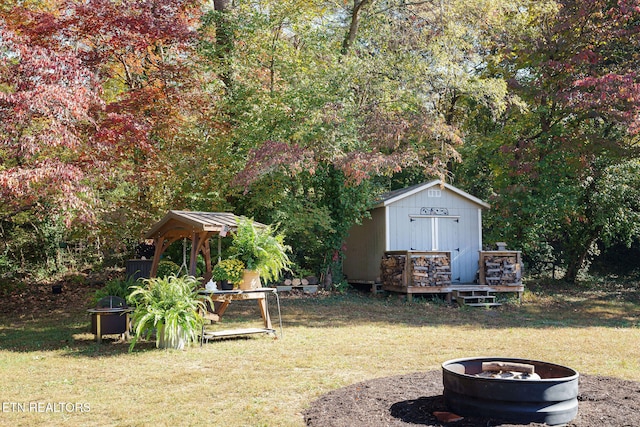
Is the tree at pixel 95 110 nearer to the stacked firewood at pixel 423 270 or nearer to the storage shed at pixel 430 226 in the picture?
the storage shed at pixel 430 226

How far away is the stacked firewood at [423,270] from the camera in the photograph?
42.2 feet

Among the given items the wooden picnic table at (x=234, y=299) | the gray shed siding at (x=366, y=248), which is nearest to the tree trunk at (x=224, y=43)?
the gray shed siding at (x=366, y=248)


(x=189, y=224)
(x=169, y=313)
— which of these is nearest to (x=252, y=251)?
(x=189, y=224)

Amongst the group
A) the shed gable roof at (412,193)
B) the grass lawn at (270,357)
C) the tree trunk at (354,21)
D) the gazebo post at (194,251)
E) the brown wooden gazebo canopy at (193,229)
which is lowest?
the grass lawn at (270,357)

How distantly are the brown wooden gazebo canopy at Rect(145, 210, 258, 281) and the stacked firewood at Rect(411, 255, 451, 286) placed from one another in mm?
5120

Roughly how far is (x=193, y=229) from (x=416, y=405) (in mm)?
4635

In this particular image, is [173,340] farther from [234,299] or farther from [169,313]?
[234,299]

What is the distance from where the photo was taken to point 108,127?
1053 centimetres

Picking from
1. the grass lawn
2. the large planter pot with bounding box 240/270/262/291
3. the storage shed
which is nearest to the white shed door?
the storage shed

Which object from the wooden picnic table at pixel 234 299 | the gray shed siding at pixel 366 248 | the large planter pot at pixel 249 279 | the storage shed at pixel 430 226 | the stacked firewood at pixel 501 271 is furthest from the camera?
the gray shed siding at pixel 366 248

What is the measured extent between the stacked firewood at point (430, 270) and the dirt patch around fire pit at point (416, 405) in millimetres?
7273

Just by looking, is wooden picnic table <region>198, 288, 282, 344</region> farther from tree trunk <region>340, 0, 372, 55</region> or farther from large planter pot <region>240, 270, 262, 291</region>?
tree trunk <region>340, 0, 372, 55</region>

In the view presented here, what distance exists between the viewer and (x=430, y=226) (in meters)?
14.4

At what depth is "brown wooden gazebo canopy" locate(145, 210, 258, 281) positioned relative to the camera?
26.8 feet
